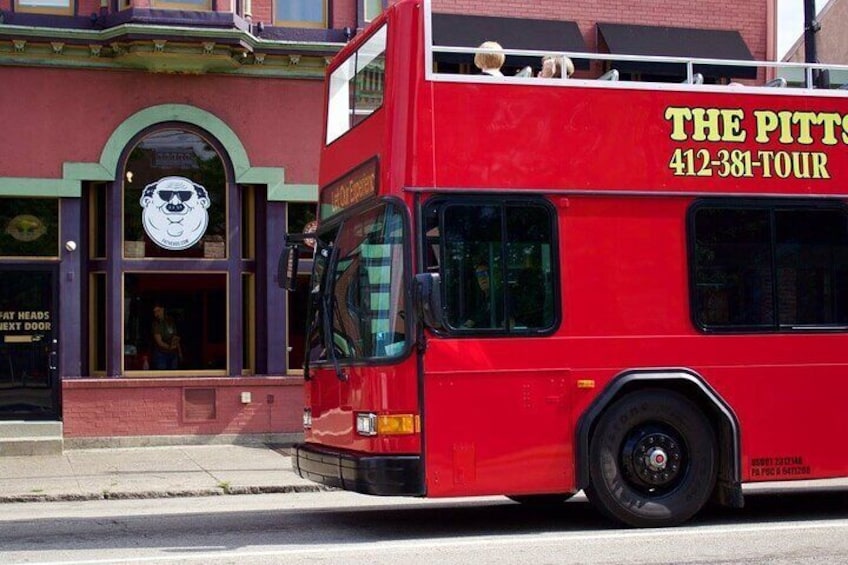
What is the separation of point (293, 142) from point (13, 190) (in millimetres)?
3996

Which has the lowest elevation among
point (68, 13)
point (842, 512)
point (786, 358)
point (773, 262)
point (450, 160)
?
point (842, 512)

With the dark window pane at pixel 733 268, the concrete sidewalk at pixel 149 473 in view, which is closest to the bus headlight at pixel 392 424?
the dark window pane at pixel 733 268

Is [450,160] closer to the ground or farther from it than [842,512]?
farther from it

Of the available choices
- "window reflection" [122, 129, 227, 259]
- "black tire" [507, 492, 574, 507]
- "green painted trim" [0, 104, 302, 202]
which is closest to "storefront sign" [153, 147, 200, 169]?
"window reflection" [122, 129, 227, 259]

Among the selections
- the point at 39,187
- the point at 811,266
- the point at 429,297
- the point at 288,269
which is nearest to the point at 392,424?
the point at 429,297

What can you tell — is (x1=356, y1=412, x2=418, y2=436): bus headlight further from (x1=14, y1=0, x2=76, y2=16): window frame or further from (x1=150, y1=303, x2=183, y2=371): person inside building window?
(x1=14, y1=0, x2=76, y2=16): window frame

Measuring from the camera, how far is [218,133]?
18.9 m

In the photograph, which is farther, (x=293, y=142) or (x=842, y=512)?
(x=293, y=142)

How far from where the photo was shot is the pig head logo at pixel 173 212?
18.7 metres

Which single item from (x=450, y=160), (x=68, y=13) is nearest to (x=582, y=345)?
(x=450, y=160)

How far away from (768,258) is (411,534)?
3.61m

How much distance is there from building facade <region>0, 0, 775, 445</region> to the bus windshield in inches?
320

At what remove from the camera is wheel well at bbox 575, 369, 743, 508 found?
9.98 metres

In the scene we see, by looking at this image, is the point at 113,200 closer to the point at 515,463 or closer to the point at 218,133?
the point at 218,133
